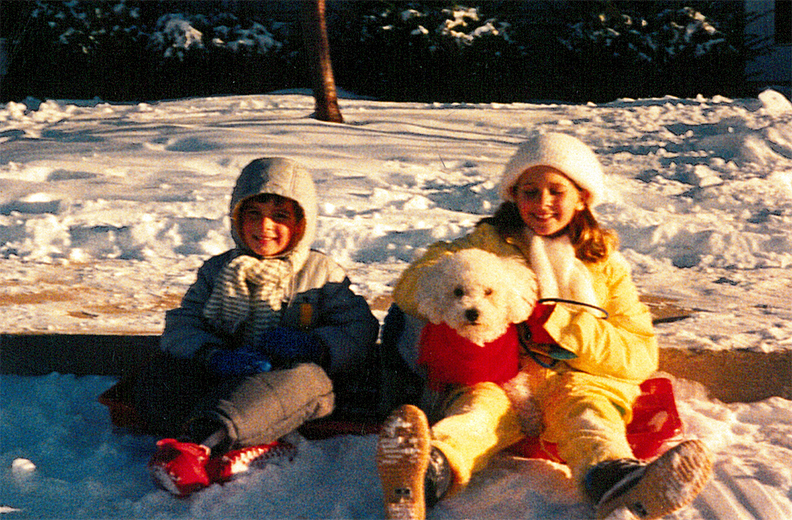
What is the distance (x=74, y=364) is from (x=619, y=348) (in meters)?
2.50

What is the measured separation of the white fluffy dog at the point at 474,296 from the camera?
2668 millimetres

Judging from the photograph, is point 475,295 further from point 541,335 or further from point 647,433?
point 647,433

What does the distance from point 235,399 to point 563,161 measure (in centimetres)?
152

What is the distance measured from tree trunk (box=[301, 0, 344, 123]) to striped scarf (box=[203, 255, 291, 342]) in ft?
21.6

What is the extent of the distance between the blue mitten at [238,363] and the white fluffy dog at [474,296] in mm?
598

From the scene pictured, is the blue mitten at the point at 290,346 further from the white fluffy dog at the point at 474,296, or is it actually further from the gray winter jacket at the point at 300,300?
the white fluffy dog at the point at 474,296

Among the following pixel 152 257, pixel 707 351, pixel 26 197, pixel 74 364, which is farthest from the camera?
pixel 26 197

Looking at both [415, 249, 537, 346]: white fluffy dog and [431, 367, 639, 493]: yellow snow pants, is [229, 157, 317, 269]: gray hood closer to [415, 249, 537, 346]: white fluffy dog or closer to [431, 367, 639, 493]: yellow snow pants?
[415, 249, 537, 346]: white fluffy dog

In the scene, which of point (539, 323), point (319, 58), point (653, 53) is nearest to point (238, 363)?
point (539, 323)

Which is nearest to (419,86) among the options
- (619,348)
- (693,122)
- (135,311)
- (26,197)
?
(693,122)

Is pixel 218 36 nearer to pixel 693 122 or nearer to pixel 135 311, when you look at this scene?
pixel 693 122

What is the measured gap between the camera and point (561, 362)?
299 centimetres

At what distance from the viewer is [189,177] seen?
7.31 meters

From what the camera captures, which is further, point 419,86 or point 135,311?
point 419,86
